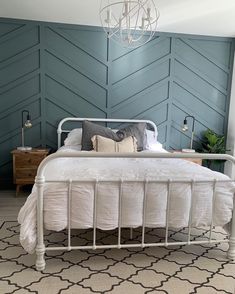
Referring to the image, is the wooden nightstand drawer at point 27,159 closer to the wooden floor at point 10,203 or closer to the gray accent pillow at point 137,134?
the wooden floor at point 10,203

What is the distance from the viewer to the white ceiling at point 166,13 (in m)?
3.06

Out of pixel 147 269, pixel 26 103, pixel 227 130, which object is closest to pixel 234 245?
pixel 147 269

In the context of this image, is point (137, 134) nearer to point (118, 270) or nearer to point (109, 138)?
point (109, 138)

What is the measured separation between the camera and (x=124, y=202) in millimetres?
1969

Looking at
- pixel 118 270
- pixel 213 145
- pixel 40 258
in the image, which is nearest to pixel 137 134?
pixel 213 145

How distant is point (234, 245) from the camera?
2146mm

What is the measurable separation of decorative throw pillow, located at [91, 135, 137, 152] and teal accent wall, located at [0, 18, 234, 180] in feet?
2.84

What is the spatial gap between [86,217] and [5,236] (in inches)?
38.8

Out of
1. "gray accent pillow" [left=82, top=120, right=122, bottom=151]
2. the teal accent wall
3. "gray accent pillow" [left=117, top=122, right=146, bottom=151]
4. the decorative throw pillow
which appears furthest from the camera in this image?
the teal accent wall

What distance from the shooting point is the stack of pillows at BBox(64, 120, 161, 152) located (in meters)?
3.17

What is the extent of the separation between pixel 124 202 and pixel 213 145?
8.37 feet

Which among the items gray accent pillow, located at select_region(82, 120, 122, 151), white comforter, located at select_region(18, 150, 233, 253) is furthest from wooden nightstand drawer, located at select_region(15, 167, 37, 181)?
white comforter, located at select_region(18, 150, 233, 253)

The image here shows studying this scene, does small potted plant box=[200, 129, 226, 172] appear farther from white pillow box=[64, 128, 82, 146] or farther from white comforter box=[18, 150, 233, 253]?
white comforter box=[18, 150, 233, 253]

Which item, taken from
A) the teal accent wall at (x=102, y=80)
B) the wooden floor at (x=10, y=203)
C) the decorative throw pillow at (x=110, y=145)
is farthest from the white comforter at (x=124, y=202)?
the teal accent wall at (x=102, y=80)
